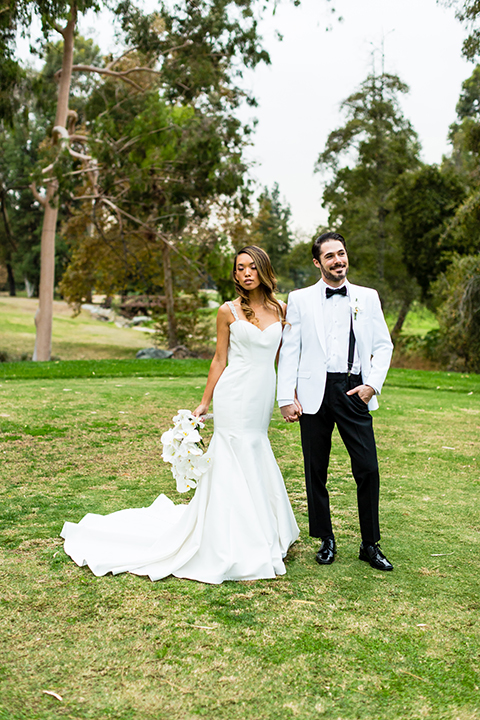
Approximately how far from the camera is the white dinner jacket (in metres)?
3.91

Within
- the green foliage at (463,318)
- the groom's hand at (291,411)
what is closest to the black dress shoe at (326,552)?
the groom's hand at (291,411)

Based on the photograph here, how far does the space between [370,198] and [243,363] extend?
2861 centimetres

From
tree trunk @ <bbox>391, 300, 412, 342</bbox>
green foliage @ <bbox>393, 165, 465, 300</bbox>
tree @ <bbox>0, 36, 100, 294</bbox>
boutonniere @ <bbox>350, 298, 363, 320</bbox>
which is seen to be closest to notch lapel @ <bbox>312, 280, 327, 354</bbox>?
boutonniere @ <bbox>350, 298, 363, 320</bbox>

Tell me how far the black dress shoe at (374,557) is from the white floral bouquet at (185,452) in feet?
3.53

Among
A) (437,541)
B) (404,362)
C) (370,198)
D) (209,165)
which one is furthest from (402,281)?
(437,541)

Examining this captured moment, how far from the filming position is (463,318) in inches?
738

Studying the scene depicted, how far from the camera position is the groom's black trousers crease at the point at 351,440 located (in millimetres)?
3902

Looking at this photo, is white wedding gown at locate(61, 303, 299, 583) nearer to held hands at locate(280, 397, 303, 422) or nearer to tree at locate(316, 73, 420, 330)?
held hands at locate(280, 397, 303, 422)

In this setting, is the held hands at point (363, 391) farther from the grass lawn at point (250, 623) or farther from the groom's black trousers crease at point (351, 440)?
the grass lawn at point (250, 623)

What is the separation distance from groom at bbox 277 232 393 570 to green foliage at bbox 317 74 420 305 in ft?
86.8

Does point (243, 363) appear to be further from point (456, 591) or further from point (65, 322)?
point (65, 322)

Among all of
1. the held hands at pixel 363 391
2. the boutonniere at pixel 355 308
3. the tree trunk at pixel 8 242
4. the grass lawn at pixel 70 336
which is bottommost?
the grass lawn at pixel 70 336

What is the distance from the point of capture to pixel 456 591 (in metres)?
3.52

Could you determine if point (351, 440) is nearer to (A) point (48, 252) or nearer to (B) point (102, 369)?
(B) point (102, 369)
